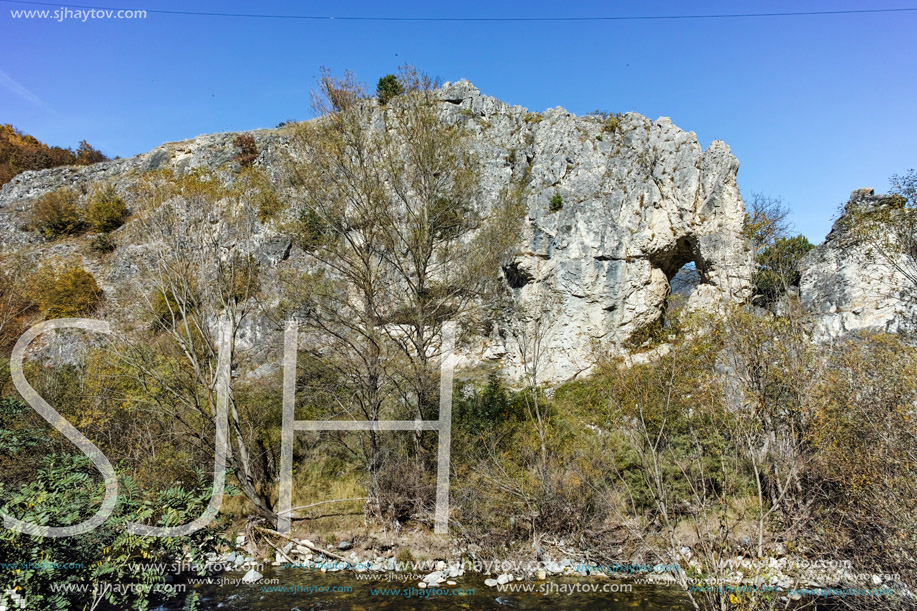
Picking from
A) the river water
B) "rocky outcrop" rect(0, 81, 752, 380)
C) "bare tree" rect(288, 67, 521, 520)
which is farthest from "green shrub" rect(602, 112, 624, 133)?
the river water

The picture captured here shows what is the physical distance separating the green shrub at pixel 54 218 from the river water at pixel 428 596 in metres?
31.9

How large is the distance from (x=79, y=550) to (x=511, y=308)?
11953 millimetres

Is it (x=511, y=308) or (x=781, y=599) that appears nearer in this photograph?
(x=781, y=599)

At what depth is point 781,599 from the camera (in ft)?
25.2

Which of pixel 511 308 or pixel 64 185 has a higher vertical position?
pixel 64 185

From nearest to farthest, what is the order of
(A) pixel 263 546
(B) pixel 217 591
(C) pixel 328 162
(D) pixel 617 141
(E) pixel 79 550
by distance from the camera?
(E) pixel 79 550 < (B) pixel 217 591 < (A) pixel 263 546 < (C) pixel 328 162 < (D) pixel 617 141

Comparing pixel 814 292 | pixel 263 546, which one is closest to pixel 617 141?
pixel 814 292

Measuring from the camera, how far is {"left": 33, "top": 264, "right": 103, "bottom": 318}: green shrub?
1628 centimetres

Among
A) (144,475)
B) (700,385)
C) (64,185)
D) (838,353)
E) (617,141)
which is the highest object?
(64,185)

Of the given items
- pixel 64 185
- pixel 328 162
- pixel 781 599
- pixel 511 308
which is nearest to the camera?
pixel 781 599

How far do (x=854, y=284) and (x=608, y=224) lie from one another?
865 centimetres

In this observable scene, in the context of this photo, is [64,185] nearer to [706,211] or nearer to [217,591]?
[217,591]

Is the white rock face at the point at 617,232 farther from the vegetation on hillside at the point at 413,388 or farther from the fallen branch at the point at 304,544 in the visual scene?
the fallen branch at the point at 304,544

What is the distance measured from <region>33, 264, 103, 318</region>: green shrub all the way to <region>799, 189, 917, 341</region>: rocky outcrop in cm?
2393
